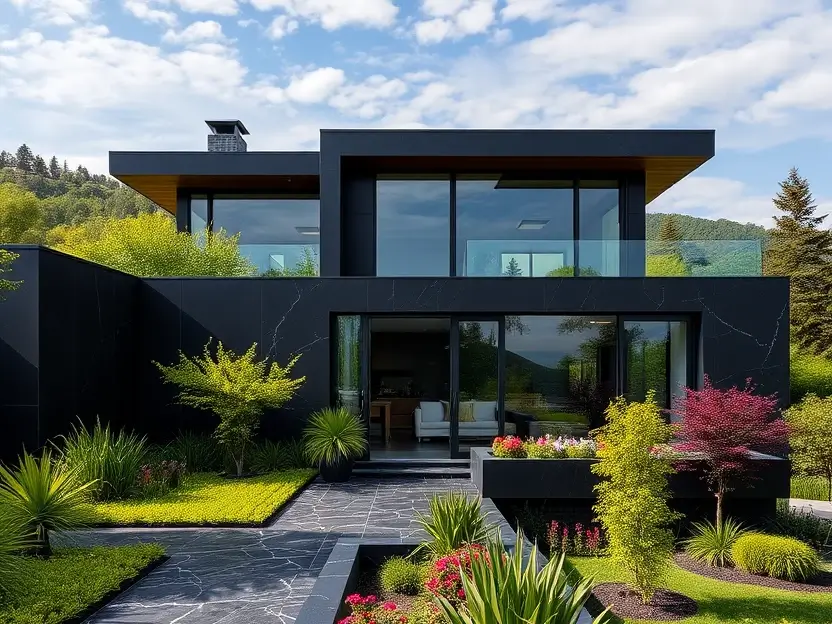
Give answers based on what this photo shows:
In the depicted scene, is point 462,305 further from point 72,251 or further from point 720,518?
point 72,251

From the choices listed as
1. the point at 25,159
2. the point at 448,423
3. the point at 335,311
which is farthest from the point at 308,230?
the point at 25,159

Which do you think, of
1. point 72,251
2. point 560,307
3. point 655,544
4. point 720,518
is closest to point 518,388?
point 560,307

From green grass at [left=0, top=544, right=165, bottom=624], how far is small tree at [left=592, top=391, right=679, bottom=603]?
16.4 ft

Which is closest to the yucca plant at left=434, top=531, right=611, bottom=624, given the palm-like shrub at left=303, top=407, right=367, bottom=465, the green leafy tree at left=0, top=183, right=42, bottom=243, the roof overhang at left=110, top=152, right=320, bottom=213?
the palm-like shrub at left=303, top=407, right=367, bottom=465

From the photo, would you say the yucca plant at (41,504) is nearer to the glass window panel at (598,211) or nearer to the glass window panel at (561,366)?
the glass window panel at (561,366)

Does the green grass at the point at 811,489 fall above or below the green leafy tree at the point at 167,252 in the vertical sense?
below

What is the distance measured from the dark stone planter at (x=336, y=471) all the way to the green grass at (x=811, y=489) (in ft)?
33.0

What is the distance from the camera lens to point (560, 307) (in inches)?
510

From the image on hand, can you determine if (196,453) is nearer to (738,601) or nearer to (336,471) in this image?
(336,471)

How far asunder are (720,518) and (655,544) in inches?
110

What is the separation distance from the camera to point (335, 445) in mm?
11609

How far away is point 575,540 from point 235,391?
5938 mm

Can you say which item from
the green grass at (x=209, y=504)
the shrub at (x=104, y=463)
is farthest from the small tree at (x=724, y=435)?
the shrub at (x=104, y=463)

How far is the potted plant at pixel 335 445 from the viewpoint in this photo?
1155cm
